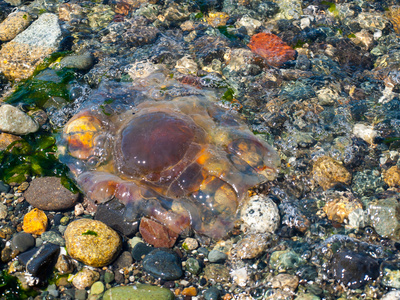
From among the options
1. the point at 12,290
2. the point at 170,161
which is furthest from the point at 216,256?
the point at 12,290

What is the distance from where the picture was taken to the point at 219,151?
14.1 ft

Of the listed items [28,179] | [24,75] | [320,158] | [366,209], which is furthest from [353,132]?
[24,75]

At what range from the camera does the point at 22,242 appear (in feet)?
11.9

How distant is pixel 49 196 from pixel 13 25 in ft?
14.0

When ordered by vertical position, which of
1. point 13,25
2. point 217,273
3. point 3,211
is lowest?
point 217,273

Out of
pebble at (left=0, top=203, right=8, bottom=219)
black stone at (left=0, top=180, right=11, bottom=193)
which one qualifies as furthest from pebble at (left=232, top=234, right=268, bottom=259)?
black stone at (left=0, top=180, right=11, bottom=193)

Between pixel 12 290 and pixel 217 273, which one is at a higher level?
pixel 12 290

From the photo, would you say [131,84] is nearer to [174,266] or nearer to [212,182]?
[212,182]

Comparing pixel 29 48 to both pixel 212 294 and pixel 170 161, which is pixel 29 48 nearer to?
pixel 170 161

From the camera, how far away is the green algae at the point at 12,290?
3.23 m

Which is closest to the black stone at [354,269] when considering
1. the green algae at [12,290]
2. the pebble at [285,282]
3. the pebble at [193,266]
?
the pebble at [285,282]

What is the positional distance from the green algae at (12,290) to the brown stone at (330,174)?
3.53m

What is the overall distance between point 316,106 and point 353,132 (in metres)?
0.70

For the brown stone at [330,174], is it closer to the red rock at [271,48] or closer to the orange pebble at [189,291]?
the orange pebble at [189,291]
